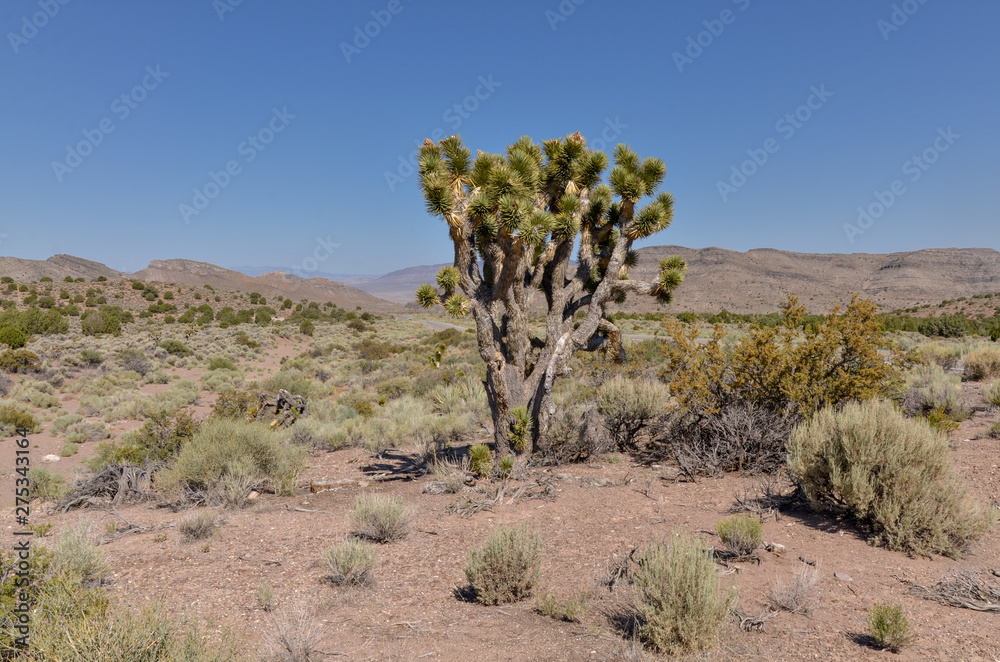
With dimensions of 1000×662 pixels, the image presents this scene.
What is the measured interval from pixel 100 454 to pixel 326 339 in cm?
2677

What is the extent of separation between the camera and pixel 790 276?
3760 inches

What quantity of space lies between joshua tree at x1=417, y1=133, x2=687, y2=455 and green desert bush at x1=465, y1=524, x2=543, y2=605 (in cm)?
382

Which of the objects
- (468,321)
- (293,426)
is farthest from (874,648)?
(468,321)

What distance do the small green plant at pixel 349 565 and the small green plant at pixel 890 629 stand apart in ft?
14.1

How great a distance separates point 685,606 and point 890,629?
141 centimetres

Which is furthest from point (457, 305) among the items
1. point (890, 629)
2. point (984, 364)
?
point (984, 364)

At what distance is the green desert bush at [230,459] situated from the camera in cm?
825

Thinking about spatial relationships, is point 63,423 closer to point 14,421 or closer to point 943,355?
point 14,421

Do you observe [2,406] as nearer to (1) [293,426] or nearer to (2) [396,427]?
(1) [293,426]

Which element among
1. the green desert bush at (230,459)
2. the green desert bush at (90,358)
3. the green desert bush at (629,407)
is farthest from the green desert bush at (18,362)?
the green desert bush at (629,407)

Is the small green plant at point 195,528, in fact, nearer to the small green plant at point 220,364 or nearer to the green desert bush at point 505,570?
the green desert bush at point 505,570

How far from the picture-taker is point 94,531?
6828 millimetres

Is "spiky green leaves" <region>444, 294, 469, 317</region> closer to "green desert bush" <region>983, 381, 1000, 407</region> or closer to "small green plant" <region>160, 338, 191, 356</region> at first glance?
"green desert bush" <region>983, 381, 1000, 407</region>

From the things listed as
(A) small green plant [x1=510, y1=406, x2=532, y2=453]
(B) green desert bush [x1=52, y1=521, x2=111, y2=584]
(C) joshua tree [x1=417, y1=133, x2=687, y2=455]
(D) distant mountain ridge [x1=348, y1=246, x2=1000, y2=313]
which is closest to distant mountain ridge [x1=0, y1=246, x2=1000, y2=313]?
(D) distant mountain ridge [x1=348, y1=246, x2=1000, y2=313]
